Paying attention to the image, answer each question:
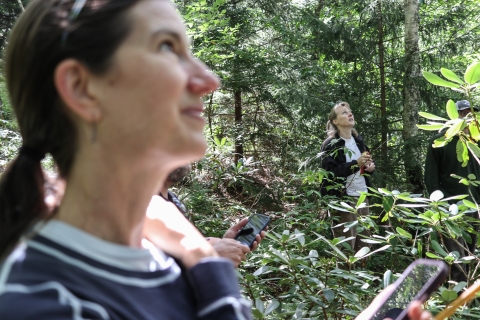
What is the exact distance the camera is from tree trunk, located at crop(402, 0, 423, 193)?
7156 millimetres

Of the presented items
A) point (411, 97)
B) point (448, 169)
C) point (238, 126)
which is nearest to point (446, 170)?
point (448, 169)

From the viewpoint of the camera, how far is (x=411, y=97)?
7.46 metres

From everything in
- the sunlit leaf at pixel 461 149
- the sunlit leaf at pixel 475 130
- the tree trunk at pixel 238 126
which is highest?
the sunlit leaf at pixel 475 130

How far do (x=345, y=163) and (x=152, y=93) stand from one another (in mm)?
4428

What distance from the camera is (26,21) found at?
806 millimetres

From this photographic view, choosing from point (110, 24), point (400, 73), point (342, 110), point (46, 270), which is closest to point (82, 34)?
point (110, 24)

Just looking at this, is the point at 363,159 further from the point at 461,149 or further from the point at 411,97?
the point at 411,97

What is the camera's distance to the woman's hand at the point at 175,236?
3.10 feet

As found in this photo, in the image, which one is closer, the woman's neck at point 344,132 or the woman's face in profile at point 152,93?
the woman's face in profile at point 152,93

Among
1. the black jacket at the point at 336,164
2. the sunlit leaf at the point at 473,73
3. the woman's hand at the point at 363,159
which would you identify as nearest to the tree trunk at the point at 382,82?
the black jacket at the point at 336,164

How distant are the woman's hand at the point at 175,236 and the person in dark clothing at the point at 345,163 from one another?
3658 millimetres

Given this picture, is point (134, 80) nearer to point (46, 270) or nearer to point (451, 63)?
point (46, 270)

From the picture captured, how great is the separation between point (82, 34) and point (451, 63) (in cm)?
931

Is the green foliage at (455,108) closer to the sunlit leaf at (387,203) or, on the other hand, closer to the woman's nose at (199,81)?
the sunlit leaf at (387,203)
